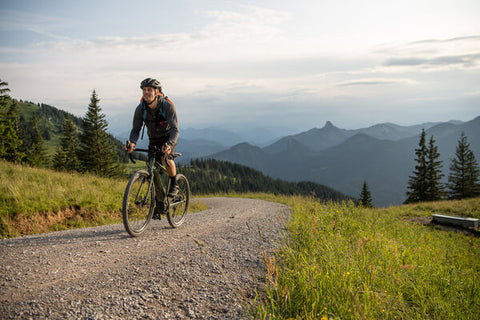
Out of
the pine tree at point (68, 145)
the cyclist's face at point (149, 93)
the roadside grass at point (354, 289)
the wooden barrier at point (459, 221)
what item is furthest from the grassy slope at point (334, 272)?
the pine tree at point (68, 145)

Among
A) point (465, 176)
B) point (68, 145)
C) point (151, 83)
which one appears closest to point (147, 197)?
point (151, 83)

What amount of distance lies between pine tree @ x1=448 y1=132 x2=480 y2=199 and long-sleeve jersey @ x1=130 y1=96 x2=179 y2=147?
64489 mm

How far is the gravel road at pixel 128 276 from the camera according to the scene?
3002 mm

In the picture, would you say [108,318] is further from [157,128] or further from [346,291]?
[157,128]

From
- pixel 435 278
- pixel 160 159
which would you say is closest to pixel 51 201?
pixel 160 159

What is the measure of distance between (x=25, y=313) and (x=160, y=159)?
385 cm

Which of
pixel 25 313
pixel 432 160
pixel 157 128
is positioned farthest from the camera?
pixel 432 160

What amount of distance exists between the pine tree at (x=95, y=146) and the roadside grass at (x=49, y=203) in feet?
111

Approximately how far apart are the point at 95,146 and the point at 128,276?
44993mm

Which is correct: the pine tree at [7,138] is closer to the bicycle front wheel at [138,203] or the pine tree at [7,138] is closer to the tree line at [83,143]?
the tree line at [83,143]

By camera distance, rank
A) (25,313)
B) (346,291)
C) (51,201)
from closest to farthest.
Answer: (25,313)
(346,291)
(51,201)

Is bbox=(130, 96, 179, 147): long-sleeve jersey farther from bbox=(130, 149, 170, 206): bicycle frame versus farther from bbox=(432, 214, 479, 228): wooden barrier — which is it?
bbox=(432, 214, 479, 228): wooden barrier

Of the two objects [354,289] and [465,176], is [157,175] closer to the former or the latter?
[354,289]

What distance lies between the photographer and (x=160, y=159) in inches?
246
